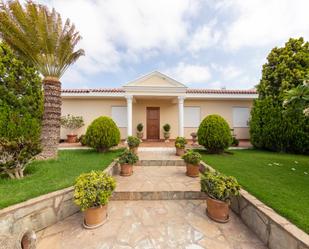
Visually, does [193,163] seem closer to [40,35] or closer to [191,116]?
[40,35]

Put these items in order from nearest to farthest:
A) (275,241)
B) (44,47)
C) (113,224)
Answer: (275,241) → (113,224) → (44,47)

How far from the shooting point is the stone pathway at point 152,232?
6.94 ft

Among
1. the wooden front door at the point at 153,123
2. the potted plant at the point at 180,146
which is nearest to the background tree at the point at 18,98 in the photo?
the potted plant at the point at 180,146

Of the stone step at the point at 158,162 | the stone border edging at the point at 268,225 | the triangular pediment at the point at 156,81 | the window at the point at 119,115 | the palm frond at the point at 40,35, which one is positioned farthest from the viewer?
the window at the point at 119,115

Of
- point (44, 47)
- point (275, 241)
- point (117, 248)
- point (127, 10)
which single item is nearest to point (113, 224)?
point (117, 248)

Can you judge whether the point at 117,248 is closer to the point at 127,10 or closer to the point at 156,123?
the point at 127,10

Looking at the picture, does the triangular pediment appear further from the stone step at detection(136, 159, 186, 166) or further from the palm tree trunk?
the stone step at detection(136, 159, 186, 166)

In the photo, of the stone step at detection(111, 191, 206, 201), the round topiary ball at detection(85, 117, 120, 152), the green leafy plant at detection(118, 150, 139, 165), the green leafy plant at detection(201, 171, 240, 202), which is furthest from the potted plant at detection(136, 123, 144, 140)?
the green leafy plant at detection(201, 171, 240, 202)

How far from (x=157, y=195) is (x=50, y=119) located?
464 cm

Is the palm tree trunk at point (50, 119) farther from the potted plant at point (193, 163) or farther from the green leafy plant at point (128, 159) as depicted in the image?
the potted plant at point (193, 163)

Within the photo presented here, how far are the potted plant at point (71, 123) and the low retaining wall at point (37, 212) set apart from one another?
8230mm

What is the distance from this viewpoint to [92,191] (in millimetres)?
2408

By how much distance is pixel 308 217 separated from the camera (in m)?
2.09

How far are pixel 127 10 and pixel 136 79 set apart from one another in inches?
141
